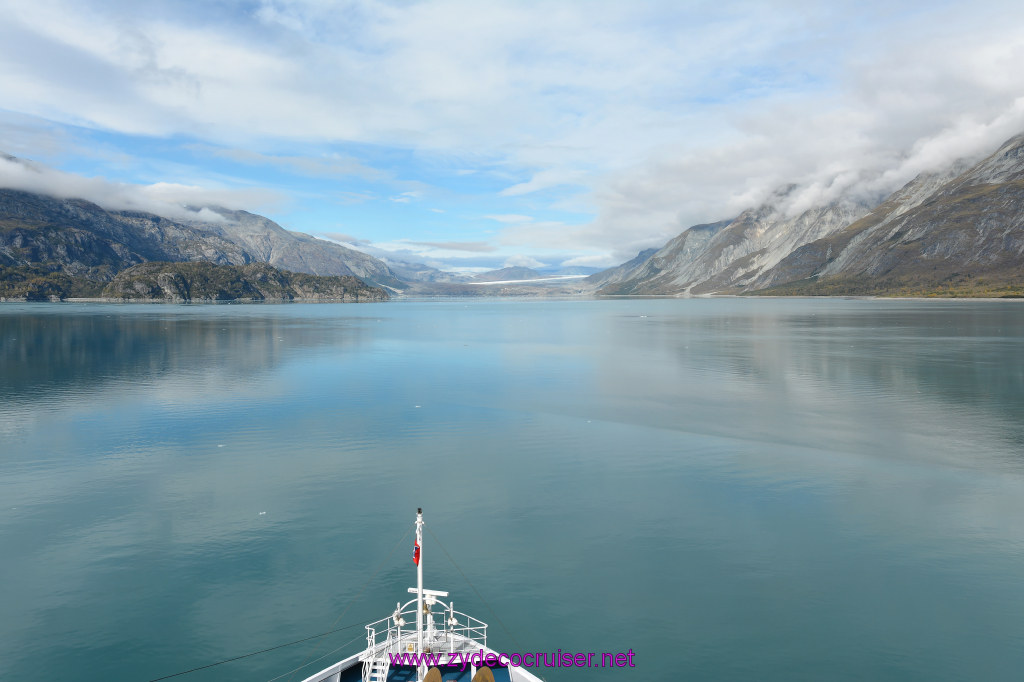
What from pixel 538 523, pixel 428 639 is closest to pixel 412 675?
pixel 428 639

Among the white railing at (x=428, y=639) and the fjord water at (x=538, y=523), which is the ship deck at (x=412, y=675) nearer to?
the white railing at (x=428, y=639)

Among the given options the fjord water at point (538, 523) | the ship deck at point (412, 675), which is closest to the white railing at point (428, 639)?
the ship deck at point (412, 675)

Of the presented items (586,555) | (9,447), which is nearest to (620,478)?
(586,555)

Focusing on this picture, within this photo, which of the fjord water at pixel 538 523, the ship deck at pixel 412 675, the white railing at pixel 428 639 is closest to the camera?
the ship deck at pixel 412 675

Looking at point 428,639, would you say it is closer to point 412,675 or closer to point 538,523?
point 412,675

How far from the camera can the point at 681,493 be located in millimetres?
42344

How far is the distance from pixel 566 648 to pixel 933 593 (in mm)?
18181

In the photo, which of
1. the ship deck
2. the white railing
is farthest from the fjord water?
the ship deck

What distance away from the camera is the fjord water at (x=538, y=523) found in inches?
1005

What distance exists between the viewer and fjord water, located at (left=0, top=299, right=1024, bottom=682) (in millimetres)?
25516

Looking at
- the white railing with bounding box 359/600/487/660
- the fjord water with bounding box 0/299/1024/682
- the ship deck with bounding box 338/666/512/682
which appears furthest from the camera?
the fjord water with bounding box 0/299/1024/682

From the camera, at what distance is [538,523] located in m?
37.2

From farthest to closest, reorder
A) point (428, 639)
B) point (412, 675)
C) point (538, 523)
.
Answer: point (538, 523) < point (428, 639) < point (412, 675)

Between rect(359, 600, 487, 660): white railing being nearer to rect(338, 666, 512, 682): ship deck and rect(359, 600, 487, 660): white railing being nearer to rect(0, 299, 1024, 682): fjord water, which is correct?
rect(338, 666, 512, 682): ship deck
